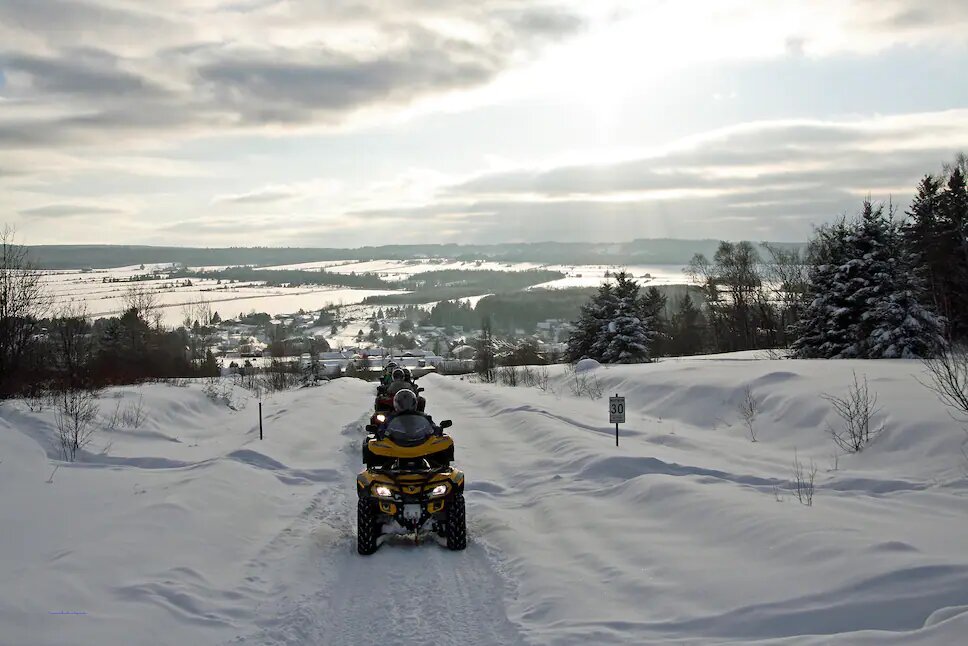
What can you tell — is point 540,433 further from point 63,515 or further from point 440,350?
point 440,350

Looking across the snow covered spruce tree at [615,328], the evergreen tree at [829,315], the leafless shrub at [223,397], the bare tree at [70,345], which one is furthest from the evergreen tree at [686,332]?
the bare tree at [70,345]

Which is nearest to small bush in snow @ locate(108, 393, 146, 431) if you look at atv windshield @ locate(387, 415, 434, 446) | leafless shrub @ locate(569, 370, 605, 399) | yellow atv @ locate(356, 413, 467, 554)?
atv windshield @ locate(387, 415, 434, 446)

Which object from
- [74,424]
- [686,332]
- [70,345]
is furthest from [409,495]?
[686,332]

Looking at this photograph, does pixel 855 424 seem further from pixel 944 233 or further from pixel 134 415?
pixel 944 233

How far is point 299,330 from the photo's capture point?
412ft

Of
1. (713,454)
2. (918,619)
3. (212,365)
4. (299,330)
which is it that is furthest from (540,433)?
(299,330)

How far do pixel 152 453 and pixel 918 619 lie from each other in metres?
14.7

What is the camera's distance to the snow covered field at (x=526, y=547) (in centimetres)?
561

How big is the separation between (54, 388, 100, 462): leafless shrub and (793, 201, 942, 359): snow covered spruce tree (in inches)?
1119

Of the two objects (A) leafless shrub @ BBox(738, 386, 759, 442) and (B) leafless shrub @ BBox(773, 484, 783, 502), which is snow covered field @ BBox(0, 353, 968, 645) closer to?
(B) leafless shrub @ BBox(773, 484, 783, 502)

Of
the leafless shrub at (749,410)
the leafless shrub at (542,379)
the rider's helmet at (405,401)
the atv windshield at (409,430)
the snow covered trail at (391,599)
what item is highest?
the rider's helmet at (405,401)

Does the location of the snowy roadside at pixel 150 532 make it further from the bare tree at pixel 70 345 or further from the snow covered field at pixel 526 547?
the bare tree at pixel 70 345

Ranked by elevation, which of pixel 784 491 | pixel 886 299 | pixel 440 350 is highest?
pixel 886 299

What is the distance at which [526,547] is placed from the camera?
829 centimetres
